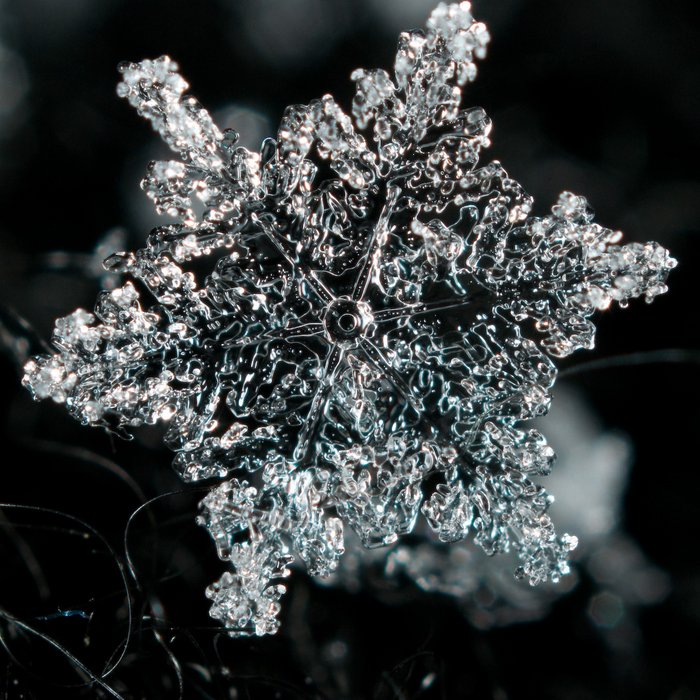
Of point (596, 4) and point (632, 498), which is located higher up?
point (596, 4)

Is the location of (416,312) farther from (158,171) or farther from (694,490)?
(694,490)

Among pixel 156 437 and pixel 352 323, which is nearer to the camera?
pixel 352 323

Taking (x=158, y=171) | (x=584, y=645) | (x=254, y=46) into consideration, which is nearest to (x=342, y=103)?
(x=254, y=46)

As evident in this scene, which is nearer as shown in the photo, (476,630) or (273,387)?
(273,387)

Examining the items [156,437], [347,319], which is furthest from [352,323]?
[156,437]

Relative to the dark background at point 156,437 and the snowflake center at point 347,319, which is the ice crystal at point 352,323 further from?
the dark background at point 156,437

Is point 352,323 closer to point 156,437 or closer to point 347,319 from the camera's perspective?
point 347,319

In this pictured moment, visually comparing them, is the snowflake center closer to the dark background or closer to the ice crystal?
the ice crystal
